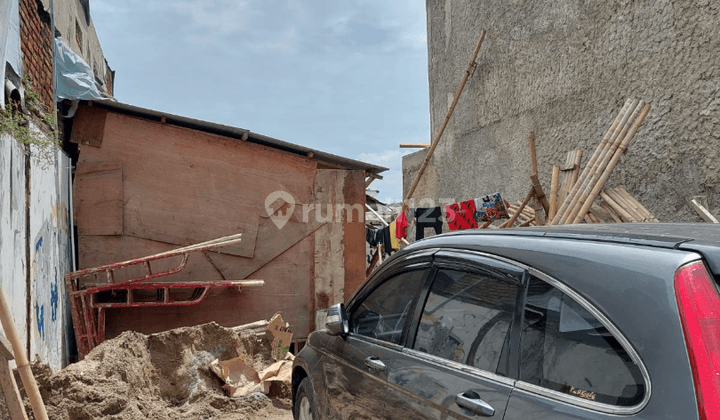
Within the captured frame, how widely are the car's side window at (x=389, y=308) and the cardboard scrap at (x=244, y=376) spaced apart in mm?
3049

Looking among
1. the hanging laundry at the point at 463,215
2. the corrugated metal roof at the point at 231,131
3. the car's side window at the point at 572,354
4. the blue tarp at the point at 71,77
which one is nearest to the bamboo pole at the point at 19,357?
the car's side window at the point at 572,354

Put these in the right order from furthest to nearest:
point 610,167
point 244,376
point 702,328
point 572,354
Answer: point 610,167
point 244,376
point 572,354
point 702,328

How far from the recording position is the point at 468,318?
87.4 inches

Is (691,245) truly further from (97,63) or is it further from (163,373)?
(97,63)

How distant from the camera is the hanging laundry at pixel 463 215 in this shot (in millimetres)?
8734

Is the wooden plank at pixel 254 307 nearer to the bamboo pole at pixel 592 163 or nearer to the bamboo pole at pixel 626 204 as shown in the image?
the bamboo pole at pixel 592 163

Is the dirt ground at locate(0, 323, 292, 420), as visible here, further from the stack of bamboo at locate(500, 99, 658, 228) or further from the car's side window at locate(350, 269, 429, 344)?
the stack of bamboo at locate(500, 99, 658, 228)

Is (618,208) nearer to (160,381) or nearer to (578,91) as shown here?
(578,91)

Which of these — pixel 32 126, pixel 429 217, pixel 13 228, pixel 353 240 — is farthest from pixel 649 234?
pixel 429 217

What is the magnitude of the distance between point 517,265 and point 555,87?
7911mm

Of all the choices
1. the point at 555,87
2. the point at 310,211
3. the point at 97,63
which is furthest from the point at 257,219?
the point at 97,63

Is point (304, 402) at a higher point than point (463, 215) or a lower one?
lower

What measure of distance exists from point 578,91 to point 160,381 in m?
7.13

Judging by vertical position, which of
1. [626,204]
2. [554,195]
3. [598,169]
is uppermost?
[598,169]
